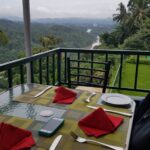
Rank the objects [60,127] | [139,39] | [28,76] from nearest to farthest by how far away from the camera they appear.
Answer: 1. [60,127]
2. [28,76]
3. [139,39]

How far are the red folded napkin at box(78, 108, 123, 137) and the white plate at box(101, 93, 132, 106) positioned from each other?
0.94 feet

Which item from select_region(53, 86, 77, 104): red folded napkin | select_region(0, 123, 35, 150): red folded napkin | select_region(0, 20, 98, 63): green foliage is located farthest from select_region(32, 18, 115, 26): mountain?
select_region(0, 123, 35, 150): red folded napkin

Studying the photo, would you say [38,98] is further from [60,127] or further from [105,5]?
[105,5]

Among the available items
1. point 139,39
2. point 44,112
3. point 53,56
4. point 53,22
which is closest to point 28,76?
point 53,56

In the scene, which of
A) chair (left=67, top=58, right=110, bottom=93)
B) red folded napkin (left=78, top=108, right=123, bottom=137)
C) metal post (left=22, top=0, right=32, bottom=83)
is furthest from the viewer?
metal post (left=22, top=0, right=32, bottom=83)

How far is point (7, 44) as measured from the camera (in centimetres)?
377

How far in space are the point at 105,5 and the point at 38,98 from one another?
4.19 meters

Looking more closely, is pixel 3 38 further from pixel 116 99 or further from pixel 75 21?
pixel 116 99

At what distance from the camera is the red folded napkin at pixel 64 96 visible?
1.65 metres

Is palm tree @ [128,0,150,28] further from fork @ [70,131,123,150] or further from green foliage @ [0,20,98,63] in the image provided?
fork @ [70,131,123,150]

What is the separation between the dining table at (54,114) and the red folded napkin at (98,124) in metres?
0.03

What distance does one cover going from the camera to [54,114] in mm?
1430

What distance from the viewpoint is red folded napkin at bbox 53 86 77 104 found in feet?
5.41

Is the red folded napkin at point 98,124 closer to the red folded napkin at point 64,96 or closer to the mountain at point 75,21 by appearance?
the red folded napkin at point 64,96
